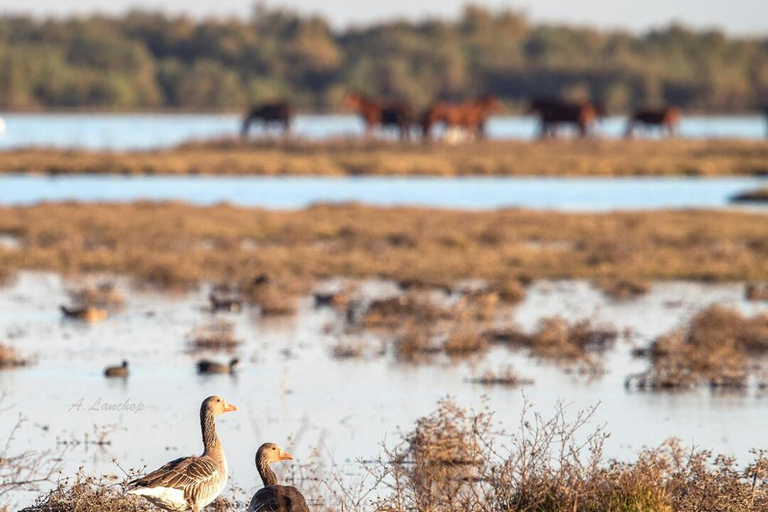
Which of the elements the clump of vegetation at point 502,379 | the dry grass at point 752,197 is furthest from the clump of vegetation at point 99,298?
the dry grass at point 752,197

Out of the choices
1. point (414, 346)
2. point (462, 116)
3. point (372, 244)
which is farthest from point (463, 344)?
point (462, 116)

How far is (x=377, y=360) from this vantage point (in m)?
17.2

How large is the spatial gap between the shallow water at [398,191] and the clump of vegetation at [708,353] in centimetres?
1932

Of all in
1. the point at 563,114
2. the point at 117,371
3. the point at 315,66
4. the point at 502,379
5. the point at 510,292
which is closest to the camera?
the point at 117,371

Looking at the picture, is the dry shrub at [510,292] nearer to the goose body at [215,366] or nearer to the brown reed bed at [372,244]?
the brown reed bed at [372,244]

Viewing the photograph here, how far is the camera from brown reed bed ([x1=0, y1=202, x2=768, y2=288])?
25.2 m

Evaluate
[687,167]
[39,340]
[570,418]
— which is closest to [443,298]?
[39,340]

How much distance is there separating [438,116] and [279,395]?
42.6m

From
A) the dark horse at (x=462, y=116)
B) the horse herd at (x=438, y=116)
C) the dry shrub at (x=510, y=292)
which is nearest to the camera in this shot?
the dry shrub at (x=510, y=292)

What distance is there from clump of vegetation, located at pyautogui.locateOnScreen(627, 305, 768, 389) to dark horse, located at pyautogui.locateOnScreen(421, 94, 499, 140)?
3846cm

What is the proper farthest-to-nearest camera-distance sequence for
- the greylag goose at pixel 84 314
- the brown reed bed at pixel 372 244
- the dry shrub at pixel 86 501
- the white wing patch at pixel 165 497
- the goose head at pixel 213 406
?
the brown reed bed at pixel 372 244 → the greylag goose at pixel 84 314 → the goose head at pixel 213 406 → the dry shrub at pixel 86 501 → the white wing patch at pixel 165 497

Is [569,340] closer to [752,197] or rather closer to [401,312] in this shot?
[401,312]

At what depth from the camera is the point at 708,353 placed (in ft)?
53.1

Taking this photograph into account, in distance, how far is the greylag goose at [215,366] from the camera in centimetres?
1576
